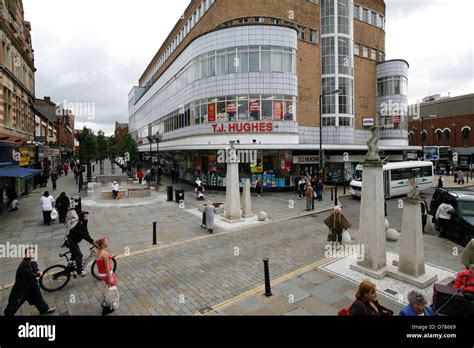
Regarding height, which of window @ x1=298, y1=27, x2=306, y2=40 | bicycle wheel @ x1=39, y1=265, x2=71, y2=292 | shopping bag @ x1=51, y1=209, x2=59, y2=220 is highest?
window @ x1=298, y1=27, x2=306, y2=40

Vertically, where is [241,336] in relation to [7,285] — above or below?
above

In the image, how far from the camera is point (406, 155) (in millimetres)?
38562

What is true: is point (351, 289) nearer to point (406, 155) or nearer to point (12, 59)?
point (12, 59)

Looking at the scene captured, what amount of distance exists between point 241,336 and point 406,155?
42.3m

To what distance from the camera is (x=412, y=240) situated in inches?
287

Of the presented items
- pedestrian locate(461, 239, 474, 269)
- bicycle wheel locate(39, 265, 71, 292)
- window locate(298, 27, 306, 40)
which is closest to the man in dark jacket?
bicycle wheel locate(39, 265, 71, 292)

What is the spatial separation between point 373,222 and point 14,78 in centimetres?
2441

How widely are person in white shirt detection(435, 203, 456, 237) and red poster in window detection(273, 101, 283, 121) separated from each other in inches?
656

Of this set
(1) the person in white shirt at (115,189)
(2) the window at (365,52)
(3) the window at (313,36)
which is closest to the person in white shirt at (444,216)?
(1) the person in white shirt at (115,189)

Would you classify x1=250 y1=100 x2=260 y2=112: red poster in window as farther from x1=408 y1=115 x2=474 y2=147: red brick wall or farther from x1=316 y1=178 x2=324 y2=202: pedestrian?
x1=408 y1=115 x2=474 y2=147: red brick wall

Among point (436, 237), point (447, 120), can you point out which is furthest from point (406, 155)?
point (436, 237)

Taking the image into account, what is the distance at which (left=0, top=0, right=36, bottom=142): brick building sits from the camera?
706 inches

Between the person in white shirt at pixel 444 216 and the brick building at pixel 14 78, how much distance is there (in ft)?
75.7

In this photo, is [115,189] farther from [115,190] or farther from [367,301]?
[367,301]
